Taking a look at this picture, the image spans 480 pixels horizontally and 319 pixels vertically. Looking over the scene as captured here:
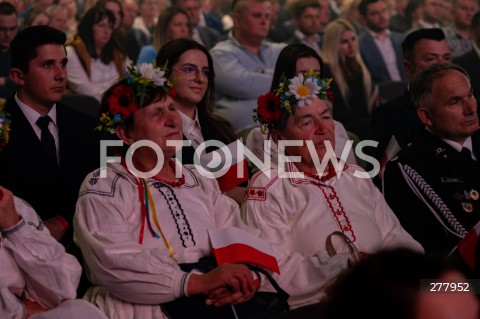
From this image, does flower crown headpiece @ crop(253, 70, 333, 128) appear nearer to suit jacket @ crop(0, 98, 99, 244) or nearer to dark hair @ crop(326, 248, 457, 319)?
suit jacket @ crop(0, 98, 99, 244)

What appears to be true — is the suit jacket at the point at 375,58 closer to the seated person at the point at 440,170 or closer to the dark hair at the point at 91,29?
the dark hair at the point at 91,29

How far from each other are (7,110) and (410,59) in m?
2.39

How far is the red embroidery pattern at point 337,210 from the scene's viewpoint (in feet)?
10.0

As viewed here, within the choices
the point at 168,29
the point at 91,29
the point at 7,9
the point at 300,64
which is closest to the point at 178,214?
the point at 300,64

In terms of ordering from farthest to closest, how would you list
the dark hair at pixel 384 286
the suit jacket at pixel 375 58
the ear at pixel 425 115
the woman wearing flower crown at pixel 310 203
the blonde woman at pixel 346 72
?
the suit jacket at pixel 375 58
the blonde woman at pixel 346 72
the ear at pixel 425 115
the woman wearing flower crown at pixel 310 203
the dark hair at pixel 384 286

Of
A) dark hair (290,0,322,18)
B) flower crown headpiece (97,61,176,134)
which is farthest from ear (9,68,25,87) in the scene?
dark hair (290,0,322,18)

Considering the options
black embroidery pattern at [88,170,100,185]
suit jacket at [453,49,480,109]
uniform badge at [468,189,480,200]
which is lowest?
uniform badge at [468,189,480,200]

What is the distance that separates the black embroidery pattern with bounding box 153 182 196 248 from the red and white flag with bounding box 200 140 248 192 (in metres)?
0.51

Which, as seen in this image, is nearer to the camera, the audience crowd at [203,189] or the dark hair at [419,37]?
Answer: the audience crowd at [203,189]

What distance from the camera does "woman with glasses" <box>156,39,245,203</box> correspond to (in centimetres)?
385

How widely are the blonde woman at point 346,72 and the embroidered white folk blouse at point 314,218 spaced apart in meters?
3.18

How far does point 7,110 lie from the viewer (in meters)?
3.50

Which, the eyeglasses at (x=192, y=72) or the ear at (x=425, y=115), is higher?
the eyeglasses at (x=192, y=72)

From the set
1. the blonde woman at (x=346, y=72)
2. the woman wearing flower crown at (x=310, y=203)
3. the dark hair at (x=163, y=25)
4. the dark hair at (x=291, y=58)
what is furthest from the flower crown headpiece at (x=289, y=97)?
the blonde woman at (x=346, y=72)
